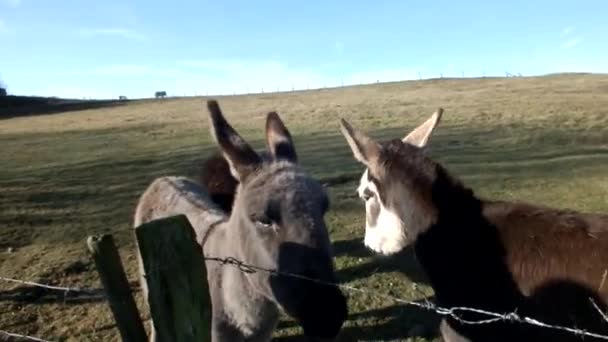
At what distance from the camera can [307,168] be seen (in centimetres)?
1529

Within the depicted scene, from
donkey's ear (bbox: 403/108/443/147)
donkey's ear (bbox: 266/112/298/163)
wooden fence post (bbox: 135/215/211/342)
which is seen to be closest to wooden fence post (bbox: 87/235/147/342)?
wooden fence post (bbox: 135/215/211/342)

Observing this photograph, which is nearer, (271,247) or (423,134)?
(271,247)

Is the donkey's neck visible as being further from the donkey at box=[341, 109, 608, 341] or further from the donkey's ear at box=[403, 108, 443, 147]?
the donkey's ear at box=[403, 108, 443, 147]

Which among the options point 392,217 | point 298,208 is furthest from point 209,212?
point 298,208

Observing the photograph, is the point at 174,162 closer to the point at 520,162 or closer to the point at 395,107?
the point at 520,162

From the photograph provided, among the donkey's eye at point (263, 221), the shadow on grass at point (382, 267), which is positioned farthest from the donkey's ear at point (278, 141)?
the shadow on grass at point (382, 267)

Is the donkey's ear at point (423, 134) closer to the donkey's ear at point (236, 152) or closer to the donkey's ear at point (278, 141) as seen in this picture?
the donkey's ear at point (278, 141)

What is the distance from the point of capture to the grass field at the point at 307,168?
22.9 ft

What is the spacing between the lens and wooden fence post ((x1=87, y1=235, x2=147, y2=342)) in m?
2.83

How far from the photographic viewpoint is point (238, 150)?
4.02 metres

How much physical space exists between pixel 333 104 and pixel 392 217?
35751 millimetres

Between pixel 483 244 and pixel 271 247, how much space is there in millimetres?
1712

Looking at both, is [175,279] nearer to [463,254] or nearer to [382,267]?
[463,254]

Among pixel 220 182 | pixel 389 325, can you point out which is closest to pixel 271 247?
pixel 220 182
